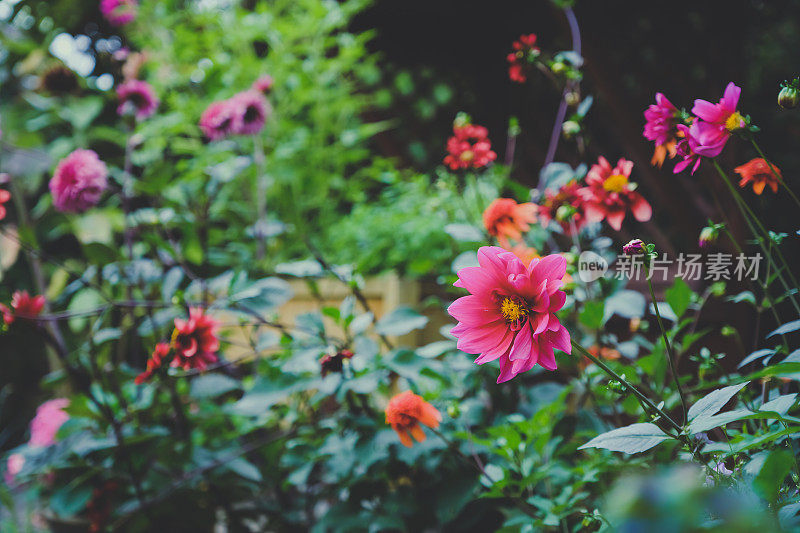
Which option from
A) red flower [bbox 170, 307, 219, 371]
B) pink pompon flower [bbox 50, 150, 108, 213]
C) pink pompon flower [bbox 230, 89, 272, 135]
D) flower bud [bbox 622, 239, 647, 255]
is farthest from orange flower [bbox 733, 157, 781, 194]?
pink pompon flower [bbox 50, 150, 108, 213]

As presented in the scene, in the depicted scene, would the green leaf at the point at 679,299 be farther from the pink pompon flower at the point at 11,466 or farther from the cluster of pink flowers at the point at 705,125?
the pink pompon flower at the point at 11,466

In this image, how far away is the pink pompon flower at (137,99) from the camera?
1.13 meters

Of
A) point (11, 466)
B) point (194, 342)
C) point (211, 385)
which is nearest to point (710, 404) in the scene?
point (194, 342)

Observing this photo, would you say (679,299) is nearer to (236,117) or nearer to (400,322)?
(400,322)

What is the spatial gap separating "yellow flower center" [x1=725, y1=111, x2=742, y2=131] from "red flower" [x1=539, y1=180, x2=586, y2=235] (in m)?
0.20

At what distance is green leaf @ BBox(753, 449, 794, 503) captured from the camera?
282 millimetres

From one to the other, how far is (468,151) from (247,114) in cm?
55

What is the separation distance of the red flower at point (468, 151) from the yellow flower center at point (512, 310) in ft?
1.53

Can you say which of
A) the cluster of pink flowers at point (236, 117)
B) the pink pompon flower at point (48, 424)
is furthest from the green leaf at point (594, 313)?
the pink pompon flower at point (48, 424)

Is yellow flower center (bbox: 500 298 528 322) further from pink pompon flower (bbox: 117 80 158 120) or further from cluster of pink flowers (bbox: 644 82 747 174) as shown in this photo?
pink pompon flower (bbox: 117 80 158 120)

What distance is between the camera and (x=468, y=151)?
0.81 meters

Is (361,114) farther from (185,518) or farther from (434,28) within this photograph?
(185,518)

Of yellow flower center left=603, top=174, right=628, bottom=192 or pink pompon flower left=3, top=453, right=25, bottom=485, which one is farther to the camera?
pink pompon flower left=3, top=453, right=25, bottom=485

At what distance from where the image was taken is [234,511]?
0.94 meters
